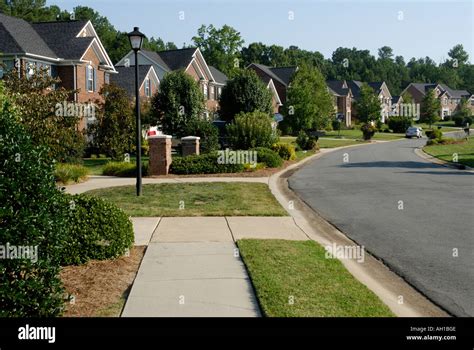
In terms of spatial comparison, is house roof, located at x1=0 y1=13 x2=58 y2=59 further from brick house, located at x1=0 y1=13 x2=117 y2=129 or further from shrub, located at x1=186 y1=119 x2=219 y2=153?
shrub, located at x1=186 y1=119 x2=219 y2=153

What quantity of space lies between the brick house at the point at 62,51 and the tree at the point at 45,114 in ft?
31.6

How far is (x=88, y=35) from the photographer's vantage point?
120ft

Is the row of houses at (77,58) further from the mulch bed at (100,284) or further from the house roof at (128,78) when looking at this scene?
the mulch bed at (100,284)

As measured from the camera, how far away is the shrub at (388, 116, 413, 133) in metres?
72.9

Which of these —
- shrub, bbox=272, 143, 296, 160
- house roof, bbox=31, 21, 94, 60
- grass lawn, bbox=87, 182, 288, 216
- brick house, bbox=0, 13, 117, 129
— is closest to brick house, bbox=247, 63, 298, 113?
brick house, bbox=0, 13, 117, 129

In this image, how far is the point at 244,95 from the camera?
3731 centimetres

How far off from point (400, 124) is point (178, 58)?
3542 cm

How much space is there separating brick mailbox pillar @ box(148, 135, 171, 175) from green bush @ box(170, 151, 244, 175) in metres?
0.51

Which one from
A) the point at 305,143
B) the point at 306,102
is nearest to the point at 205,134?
the point at 305,143

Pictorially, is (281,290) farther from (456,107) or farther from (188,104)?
(456,107)

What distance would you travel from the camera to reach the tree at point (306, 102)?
165ft

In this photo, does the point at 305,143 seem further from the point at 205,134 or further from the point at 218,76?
the point at 218,76

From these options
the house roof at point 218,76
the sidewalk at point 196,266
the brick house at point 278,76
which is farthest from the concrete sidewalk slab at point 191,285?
the brick house at point 278,76
